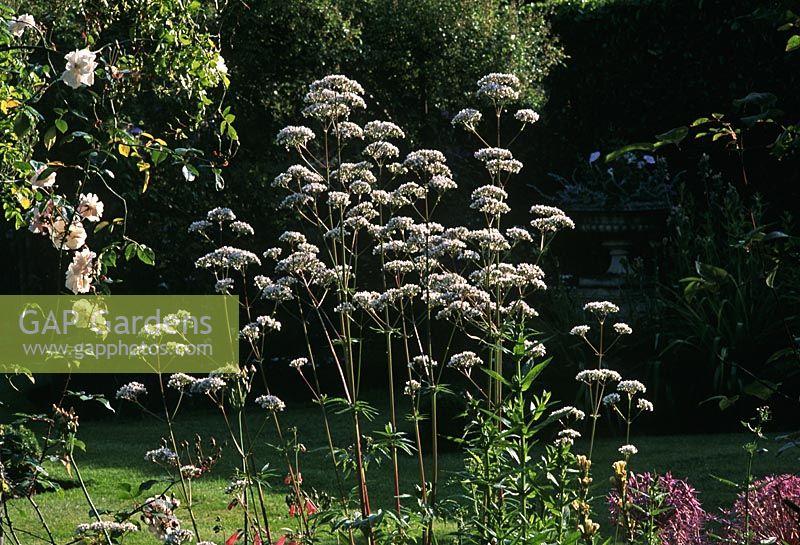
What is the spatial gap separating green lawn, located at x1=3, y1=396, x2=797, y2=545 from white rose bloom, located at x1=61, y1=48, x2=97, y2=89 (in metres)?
2.39

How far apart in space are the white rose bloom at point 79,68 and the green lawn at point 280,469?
2.39 metres

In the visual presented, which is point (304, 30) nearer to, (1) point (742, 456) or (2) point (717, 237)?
(2) point (717, 237)

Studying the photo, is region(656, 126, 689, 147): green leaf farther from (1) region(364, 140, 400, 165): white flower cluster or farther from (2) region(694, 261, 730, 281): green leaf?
(1) region(364, 140, 400, 165): white flower cluster

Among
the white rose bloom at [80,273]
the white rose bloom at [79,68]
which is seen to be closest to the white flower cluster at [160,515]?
the white rose bloom at [80,273]

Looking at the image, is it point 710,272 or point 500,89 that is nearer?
point 710,272

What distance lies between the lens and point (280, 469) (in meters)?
6.38

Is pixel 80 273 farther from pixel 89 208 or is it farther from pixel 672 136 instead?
pixel 672 136

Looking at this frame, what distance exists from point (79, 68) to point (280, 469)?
12.9 feet

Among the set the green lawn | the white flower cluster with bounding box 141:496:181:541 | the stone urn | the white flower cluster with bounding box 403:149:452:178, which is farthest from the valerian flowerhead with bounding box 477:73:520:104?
the stone urn

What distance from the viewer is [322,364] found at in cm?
922

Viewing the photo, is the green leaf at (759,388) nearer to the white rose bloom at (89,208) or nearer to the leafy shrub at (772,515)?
the leafy shrub at (772,515)

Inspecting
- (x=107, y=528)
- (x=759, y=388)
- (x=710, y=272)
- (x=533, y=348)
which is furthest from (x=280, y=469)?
(x=710, y=272)

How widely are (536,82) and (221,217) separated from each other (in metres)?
6.99

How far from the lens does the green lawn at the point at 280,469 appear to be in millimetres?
5176
